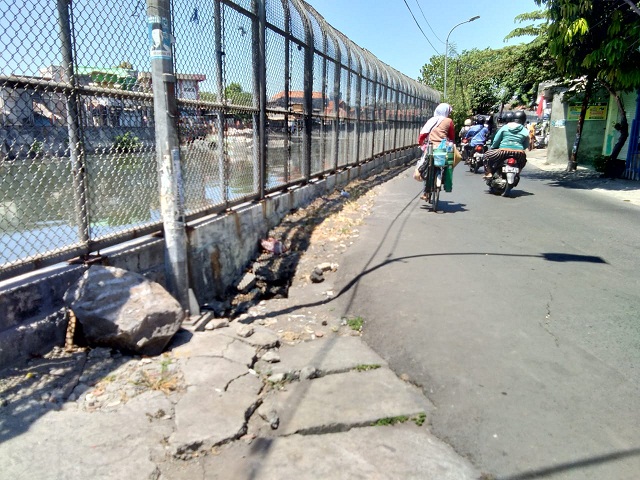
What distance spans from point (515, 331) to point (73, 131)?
356 centimetres

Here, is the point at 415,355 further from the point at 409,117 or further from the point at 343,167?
the point at 409,117

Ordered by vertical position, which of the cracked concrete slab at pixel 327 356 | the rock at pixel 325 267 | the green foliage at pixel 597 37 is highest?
the green foliage at pixel 597 37

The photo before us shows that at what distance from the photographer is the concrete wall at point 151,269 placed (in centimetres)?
283

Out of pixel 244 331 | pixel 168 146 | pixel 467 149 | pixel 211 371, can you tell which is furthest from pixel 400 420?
pixel 467 149

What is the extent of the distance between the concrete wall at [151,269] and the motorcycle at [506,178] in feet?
15.7

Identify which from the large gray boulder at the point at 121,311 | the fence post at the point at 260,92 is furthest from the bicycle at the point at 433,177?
the large gray boulder at the point at 121,311

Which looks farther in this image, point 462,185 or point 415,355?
point 462,185

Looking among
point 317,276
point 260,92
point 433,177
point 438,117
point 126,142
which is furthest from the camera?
point 433,177

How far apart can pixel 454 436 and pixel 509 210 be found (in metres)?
7.06

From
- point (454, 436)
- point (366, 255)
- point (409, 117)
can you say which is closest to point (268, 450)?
point (454, 436)

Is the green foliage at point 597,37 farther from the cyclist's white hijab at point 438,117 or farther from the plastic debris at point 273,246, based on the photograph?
the plastic debris at point 273,246

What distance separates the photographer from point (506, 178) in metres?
10.3

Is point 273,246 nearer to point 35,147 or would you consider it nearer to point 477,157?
point 35,147

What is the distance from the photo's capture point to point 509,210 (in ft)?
29.1
